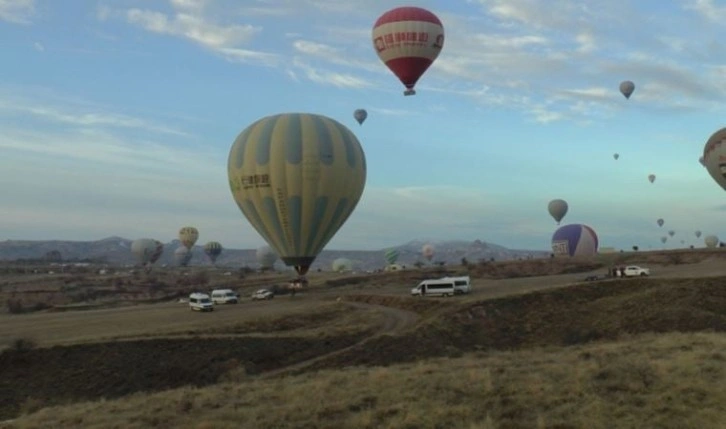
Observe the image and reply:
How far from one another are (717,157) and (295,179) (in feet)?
177

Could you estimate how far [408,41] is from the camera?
58688 millimetres

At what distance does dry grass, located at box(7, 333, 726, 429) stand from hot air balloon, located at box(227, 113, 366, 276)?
28.8 meters

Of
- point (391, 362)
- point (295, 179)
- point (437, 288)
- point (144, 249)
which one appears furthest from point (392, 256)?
point (391, 362)

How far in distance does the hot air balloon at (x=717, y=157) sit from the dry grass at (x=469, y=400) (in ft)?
186

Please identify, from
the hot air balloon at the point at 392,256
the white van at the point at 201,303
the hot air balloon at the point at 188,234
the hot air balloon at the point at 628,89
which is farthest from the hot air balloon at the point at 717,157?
the hot air balloon at the point at 188,234

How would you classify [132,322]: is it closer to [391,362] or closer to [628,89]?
[391,362]

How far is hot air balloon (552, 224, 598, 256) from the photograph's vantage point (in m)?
107

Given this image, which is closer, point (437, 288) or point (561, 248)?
point (437, 288)

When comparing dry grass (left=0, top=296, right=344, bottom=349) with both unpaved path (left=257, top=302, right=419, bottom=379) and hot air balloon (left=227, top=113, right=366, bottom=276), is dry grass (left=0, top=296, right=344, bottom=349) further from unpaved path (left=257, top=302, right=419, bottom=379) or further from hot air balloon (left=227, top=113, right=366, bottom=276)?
hot air balloon (left=227, top=113, right=366, bottom=276)

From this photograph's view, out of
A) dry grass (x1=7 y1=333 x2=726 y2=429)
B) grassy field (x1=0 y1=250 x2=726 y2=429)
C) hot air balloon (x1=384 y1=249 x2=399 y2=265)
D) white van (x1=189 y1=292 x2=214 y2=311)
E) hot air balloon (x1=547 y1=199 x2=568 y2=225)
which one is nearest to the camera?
dry grass (x1=7 y1=333 x2=726 y2=429)

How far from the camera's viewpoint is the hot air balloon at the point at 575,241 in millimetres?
107188

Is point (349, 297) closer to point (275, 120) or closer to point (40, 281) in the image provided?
point (275, 120)

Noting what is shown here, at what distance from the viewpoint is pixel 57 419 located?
2142 centimetres

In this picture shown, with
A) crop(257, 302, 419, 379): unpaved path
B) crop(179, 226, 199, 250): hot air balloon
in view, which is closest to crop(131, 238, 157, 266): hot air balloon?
crop(179, 226, 199, 250): hot air balloon
